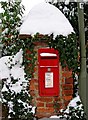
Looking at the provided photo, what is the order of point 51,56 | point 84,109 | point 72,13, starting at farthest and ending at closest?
1. point 72,13
2. point 84,109
3. point 51,56

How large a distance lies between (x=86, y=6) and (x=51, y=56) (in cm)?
272

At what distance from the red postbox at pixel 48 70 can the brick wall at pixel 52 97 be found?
4.0 inches

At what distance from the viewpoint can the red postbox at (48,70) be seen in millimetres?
4496

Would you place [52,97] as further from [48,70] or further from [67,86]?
[48,70]

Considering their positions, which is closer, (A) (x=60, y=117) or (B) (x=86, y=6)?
(A) (x=60, y=117)

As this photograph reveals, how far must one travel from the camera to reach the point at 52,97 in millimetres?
4660

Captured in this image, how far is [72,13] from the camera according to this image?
6855 millimetres

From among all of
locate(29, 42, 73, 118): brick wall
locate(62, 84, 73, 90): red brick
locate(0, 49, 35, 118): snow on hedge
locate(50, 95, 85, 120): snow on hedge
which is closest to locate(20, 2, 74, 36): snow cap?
locate(29, 42, 73, 118): brick wall

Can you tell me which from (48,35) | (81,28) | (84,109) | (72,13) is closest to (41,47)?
(48,35)

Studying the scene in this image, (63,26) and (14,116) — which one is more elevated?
(63,26)

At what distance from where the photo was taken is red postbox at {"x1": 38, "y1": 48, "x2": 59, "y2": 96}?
14.8ft

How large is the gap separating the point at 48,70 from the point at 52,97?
0.44 metres

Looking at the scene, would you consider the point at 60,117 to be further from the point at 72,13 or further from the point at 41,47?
the point at 72,13

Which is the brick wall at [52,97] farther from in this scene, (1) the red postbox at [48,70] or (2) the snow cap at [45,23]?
(2) the snow cap at [45,23]
